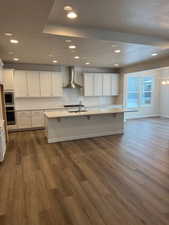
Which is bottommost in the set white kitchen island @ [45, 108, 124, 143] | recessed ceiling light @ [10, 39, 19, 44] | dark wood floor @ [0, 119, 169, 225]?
dark wood floor @ [0, 119, 169, 225]

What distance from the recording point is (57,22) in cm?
310

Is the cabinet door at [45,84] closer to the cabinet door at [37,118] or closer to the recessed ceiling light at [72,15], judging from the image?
the cabinet door at [37,118]

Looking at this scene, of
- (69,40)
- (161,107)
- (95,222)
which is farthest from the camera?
(161,107)

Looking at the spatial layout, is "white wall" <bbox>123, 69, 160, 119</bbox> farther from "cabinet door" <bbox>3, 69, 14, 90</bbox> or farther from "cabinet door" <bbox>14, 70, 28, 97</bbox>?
"cabinet door" <bbox>3, 69, 14, 90</bbox>

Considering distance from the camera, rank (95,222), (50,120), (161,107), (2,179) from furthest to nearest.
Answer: (161,107), (50,120), (2,179), (95,222)

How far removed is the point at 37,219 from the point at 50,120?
3.22 metres

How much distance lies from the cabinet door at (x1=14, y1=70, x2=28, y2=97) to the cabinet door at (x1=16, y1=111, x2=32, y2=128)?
2.67ft

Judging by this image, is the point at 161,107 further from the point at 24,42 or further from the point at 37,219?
the point at 37,219

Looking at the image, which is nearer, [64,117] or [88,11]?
[88,11]

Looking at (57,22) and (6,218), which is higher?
(57,22)

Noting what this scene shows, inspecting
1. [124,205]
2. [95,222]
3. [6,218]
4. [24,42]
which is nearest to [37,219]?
[6,218]

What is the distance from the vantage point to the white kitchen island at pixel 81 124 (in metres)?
5.03

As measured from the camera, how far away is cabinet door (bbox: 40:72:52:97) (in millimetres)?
6809

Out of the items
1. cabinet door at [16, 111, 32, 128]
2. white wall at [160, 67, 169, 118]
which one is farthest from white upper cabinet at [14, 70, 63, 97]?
white wall at [160, 67, 169, 118]
